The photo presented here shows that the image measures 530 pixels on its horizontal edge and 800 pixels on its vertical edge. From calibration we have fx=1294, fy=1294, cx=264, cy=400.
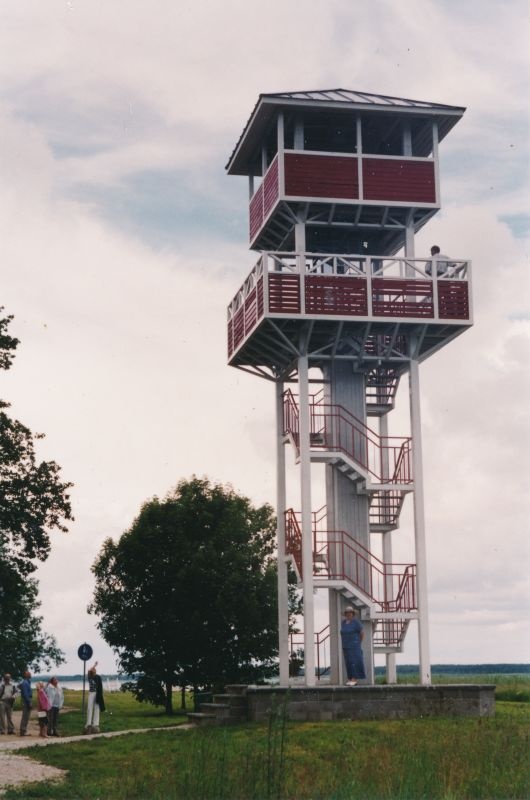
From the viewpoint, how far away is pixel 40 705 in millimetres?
38656

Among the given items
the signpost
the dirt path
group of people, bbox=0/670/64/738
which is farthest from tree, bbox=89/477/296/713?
the dirt path

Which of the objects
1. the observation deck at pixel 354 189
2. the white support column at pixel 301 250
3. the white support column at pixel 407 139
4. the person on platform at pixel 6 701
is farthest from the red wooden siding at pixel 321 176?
the person on platform at pixel 6 701

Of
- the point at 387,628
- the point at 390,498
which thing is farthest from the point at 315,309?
the point at 387,628

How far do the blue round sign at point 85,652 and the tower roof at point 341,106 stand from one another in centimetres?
1943

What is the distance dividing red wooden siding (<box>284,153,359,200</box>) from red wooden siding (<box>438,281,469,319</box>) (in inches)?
148

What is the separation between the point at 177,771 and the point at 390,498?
54.6 ft

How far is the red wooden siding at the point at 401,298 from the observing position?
36.8 m

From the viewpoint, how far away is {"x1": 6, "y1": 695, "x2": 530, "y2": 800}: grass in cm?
2028

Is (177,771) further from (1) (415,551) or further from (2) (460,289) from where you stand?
(2) (460,289)

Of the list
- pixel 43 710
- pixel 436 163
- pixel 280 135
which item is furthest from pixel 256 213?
pixel 43 710

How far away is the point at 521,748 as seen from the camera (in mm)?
25938

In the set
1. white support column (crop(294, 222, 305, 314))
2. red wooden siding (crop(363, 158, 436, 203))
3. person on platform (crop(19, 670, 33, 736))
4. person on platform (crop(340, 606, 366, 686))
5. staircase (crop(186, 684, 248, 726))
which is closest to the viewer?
staircase (crop(186, 684, 248, 726))

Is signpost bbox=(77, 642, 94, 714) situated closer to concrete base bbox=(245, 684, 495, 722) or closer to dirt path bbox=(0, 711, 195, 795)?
dirt path bbox=(0, 711, 195, 795)

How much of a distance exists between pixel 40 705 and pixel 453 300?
17135 mm
